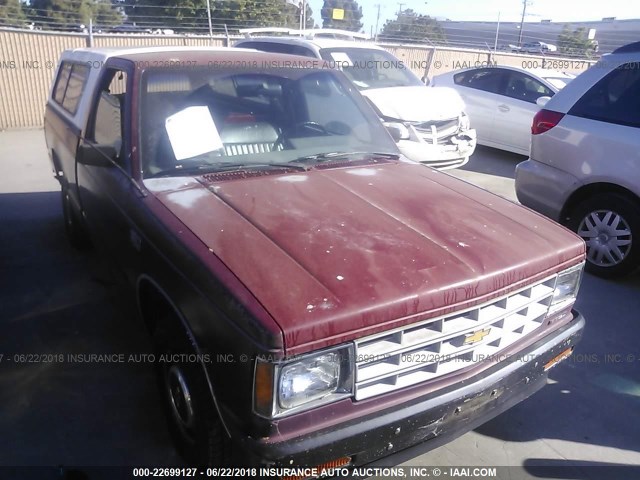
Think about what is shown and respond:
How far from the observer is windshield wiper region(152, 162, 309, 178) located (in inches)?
116

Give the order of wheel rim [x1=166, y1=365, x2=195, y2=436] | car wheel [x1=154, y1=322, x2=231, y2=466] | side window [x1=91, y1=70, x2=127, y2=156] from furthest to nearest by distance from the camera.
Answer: side window [x1=91, y1=70, x2=127, y2=156], wheel rim [x1=166, y1=365, x2=195, y2=436], car wheel [x1=154, y1=322, x2=231, y2=466]

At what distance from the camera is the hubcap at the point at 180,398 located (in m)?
2.43

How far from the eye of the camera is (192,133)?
3.09 metres

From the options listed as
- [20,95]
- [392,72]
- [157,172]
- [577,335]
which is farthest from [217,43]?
[577,335]

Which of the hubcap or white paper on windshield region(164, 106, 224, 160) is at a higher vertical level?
white paper on windshield region(164, 106, 224, 160)

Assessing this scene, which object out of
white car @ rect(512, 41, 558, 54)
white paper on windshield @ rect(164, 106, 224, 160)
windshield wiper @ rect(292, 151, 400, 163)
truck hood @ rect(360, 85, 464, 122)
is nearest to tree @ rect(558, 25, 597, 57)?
white car @ rect(512, 41, 558, 54)

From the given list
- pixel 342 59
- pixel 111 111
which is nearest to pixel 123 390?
pixel 111 111

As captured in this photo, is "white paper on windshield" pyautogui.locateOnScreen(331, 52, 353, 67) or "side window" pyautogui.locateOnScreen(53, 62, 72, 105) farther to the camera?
"white paper on windshield" pyautogui.locateOnScreen(331, 52, 353, 67)

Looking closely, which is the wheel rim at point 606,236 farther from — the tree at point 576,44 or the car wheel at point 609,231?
the tree at point 576,44

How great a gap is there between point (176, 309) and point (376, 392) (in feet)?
3.03

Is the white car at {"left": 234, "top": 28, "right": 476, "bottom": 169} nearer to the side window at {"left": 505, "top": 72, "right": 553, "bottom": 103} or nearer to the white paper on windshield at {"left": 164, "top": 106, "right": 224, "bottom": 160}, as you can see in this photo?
the side window at {"left": 505, "top": 72, "right": 553, "bottom": 103}

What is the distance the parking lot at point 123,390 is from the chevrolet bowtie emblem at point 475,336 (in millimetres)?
346

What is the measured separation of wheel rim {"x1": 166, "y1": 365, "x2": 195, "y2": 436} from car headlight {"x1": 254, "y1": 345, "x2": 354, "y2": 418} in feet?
Answer: 1.88

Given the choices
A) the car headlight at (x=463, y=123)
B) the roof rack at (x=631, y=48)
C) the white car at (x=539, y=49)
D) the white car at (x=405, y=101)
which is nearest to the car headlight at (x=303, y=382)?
the roof rack at (x=631, y=48)
